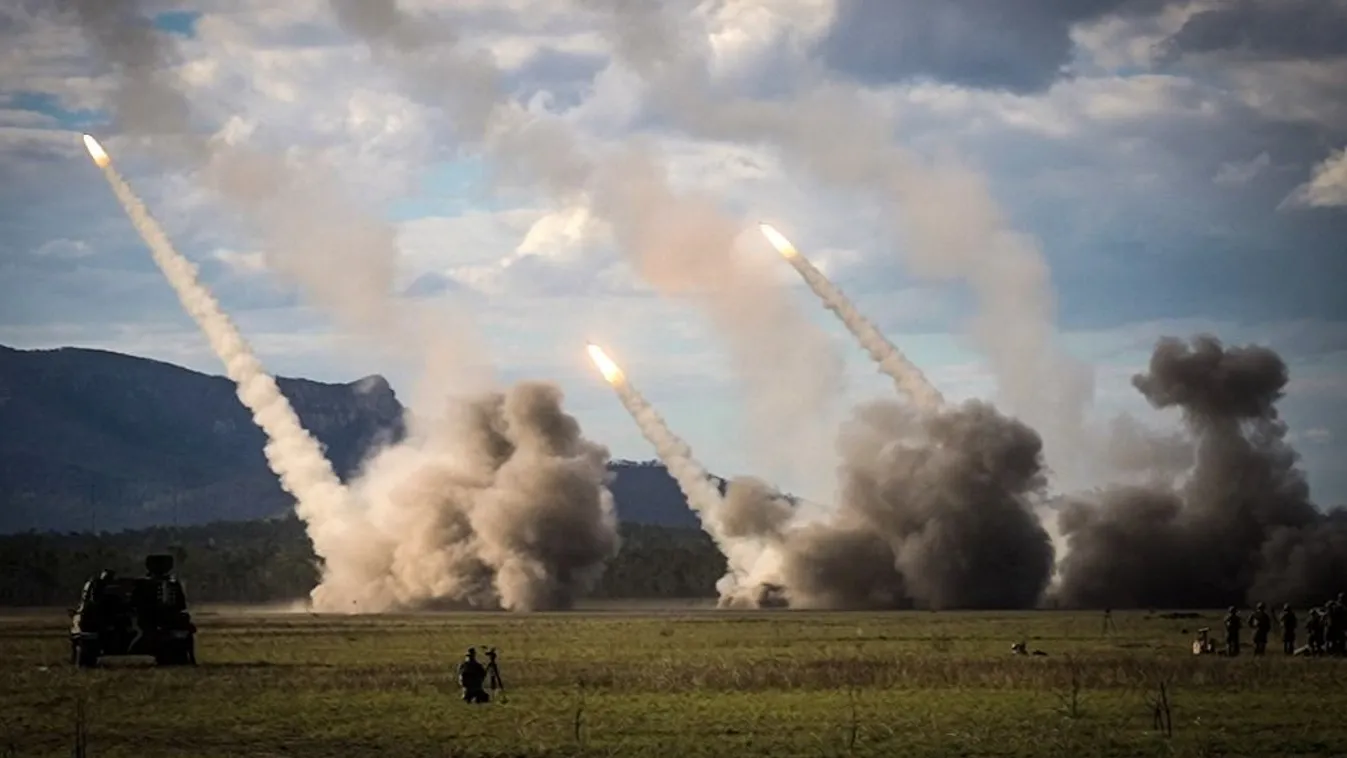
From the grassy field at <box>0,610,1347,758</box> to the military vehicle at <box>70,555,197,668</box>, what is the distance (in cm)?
67

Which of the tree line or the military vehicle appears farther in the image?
the tree line

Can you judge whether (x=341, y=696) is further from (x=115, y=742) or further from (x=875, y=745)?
(x=875, y=745)

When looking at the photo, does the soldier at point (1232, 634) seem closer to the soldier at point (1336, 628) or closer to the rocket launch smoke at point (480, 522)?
the soldier at point (1336, 628)

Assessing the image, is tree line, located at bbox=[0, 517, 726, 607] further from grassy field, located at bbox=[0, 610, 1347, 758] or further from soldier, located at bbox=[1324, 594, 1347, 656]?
soldier, located at bbox=[1324, 594, 1347, 656]

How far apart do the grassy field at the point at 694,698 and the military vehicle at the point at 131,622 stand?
2.19 feet

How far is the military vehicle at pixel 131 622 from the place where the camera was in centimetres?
5719

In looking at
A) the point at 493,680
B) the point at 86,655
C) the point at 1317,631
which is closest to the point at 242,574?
the point at 86,655

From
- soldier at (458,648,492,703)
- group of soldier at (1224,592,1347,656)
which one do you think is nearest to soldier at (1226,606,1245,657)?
group of soldier at (1224,592,1347,656)

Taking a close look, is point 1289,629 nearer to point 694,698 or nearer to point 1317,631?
point 1317,631

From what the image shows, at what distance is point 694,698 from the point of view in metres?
43.7

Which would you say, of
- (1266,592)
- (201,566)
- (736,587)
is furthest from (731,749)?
(201,566)

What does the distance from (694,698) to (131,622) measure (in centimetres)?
2082

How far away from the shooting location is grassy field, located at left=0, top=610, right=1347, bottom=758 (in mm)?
35000

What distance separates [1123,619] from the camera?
84.5 metres
